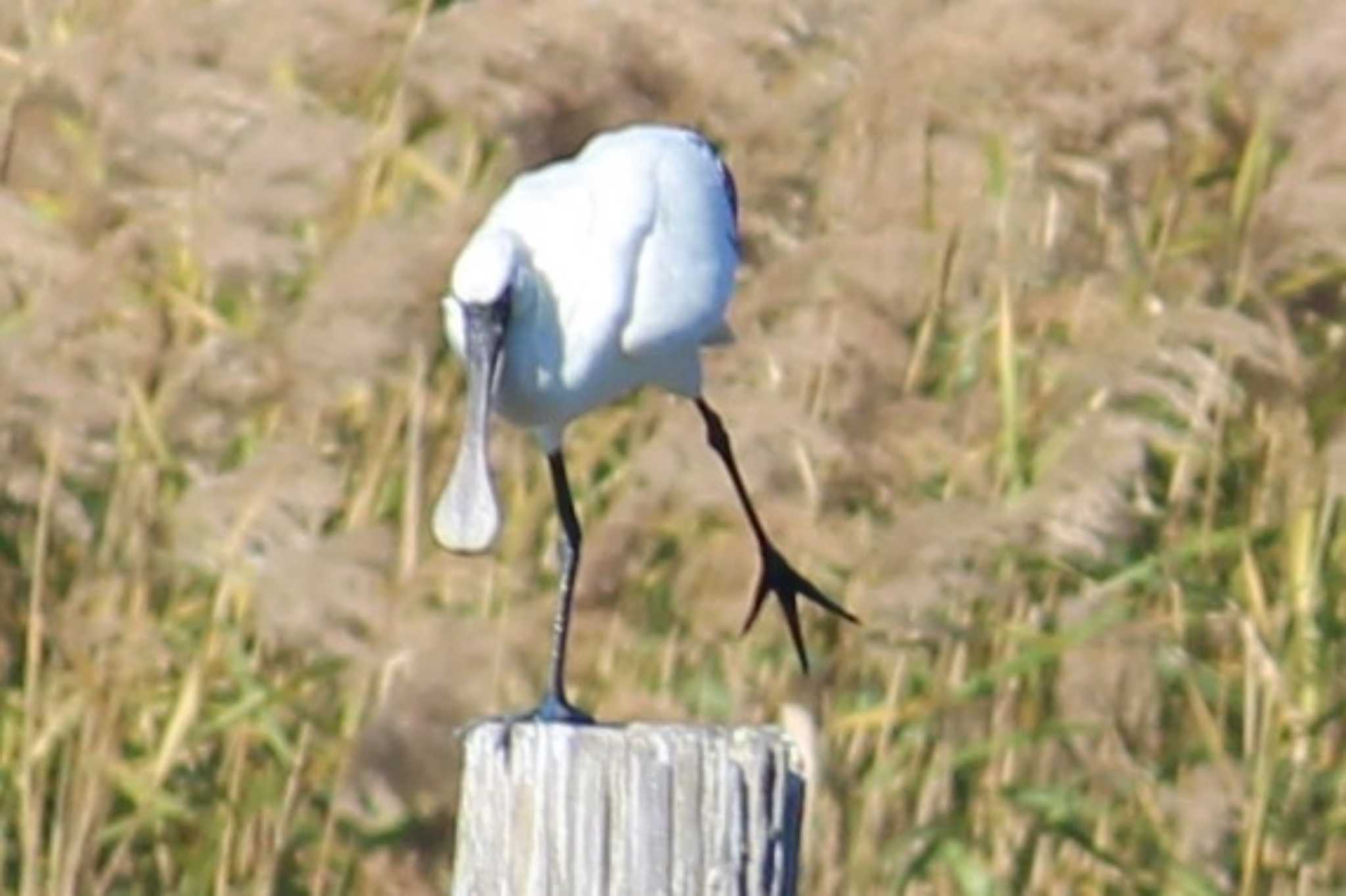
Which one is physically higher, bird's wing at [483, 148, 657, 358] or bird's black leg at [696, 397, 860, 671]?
bird's wing at [483, 148, 657, 358]

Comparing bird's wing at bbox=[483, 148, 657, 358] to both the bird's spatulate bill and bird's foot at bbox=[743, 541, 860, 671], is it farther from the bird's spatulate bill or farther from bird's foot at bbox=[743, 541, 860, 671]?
bird's foot at bbox=[743, 541, 860, 671]

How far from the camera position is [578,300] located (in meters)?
2.96

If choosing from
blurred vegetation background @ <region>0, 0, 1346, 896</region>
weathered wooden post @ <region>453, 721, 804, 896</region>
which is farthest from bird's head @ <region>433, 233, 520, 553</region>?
blurred vegetation background @ <region>0, 0, 1346, 896</region>

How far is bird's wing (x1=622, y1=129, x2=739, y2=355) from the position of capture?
2.99 m

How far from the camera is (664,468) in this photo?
396 cm

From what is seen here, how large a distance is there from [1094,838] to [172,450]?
131 cm

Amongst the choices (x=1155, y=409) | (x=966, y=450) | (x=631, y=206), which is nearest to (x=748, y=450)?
(x=966, y=450)

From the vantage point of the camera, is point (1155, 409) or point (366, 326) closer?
point (366, 326)

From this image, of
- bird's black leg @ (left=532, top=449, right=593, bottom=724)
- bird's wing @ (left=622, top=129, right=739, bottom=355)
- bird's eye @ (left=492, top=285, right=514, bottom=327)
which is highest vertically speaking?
bird's wing @ (left=622, top=129, right=739, bottom=355)

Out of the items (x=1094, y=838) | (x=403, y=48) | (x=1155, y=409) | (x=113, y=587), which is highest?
(x=403, y=48)

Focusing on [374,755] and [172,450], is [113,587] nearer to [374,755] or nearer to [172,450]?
[172,450]

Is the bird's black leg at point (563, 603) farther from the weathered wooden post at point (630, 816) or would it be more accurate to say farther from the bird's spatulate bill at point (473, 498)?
the weathered wooden post at point (630, 816)

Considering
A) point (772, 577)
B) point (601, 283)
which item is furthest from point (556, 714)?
point (772, 577)

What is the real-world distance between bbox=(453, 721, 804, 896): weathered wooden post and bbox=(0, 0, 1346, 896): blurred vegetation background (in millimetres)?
1668
